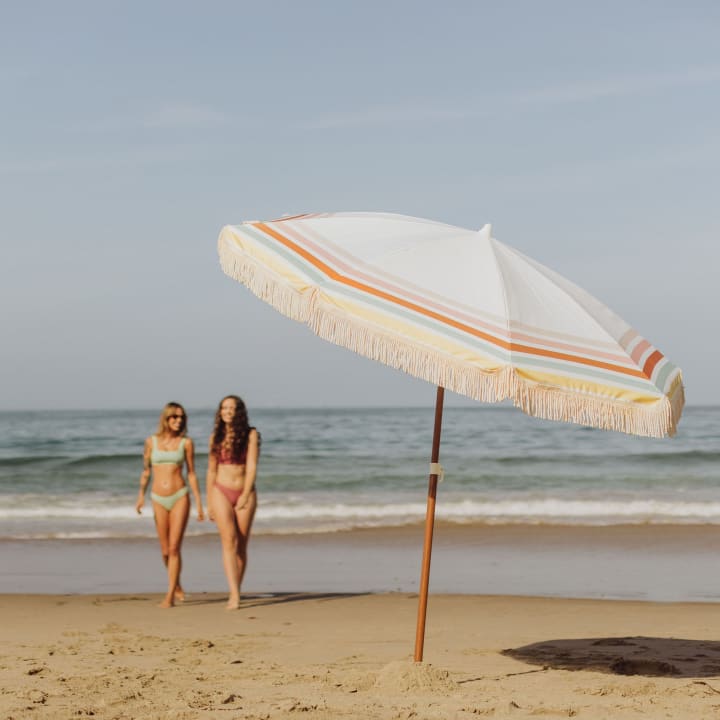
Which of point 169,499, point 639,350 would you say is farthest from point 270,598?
point 639,350

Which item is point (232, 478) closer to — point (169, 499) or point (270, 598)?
point (169, 499)

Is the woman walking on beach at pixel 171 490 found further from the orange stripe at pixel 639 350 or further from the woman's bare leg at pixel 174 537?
the orange stripe at pixel 639 350

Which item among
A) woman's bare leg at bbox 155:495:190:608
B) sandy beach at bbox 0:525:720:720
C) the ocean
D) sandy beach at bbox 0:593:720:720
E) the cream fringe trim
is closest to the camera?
the cream fringe trim

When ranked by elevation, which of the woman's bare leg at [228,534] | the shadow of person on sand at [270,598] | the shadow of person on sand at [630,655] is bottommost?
the shadow of person on sand at [270,598]

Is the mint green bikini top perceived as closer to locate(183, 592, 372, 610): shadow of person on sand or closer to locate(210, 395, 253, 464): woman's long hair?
locate(210, 395, 253, 464): woman's long hair

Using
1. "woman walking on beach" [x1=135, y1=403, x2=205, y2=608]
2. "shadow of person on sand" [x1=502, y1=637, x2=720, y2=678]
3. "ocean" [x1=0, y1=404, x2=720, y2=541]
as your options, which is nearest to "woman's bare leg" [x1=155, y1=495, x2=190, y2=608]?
"woman walking on beach" [x1=135, y1=403, x2=205, y2=608]

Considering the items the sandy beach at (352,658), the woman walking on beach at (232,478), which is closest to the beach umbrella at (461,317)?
the sandy beach at (352,658)

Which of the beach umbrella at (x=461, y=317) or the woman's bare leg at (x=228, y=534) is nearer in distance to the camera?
the beach umbrella at (x=461, y=317)

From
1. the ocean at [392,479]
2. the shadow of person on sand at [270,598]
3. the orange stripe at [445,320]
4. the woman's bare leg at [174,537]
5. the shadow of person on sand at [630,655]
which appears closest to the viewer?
the orange stripe at [445,320]

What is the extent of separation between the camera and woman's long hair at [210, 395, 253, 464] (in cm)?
888

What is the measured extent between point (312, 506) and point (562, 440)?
1785 centimetres

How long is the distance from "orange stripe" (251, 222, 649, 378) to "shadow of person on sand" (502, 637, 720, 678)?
102 inches

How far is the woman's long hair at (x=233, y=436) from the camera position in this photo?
8.88 meters

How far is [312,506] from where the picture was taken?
1978cm
